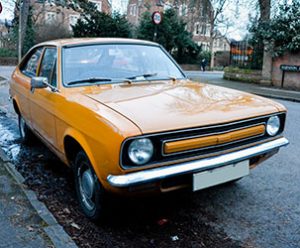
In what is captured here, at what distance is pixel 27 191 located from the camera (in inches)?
152

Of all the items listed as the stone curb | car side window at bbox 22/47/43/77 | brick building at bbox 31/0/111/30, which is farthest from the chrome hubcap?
brick building at bbox 31/0/111/30

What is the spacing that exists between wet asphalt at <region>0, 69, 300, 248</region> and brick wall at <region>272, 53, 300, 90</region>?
434 inches

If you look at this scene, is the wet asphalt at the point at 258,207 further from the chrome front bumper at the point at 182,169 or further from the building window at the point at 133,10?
the building window at the point at 133,10

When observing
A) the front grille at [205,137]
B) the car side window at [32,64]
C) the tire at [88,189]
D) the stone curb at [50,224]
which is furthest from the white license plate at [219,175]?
the car side window at [32,64]

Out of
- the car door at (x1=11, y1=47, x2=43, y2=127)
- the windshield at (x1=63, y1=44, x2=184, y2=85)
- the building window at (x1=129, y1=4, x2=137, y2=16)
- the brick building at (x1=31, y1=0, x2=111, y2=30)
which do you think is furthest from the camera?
the building window at (x1=129, y1=4, x2=137, y2=16)

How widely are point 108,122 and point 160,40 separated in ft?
96.8

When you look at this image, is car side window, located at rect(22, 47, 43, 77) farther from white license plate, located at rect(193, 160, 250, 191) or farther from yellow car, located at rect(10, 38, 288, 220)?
white license plate, located at rect(193, 160, 250, 191)

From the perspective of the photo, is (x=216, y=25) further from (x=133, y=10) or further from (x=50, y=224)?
(x=50, y=224)

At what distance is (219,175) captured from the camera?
121 inches

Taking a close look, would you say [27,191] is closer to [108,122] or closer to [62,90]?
[62,90]

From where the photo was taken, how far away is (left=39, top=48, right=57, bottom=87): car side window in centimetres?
413

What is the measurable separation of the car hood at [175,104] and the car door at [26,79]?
1.64m

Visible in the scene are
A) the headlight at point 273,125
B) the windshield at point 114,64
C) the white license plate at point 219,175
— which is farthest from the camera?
the windshield at point 114,64

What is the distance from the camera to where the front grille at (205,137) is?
2.74 m
